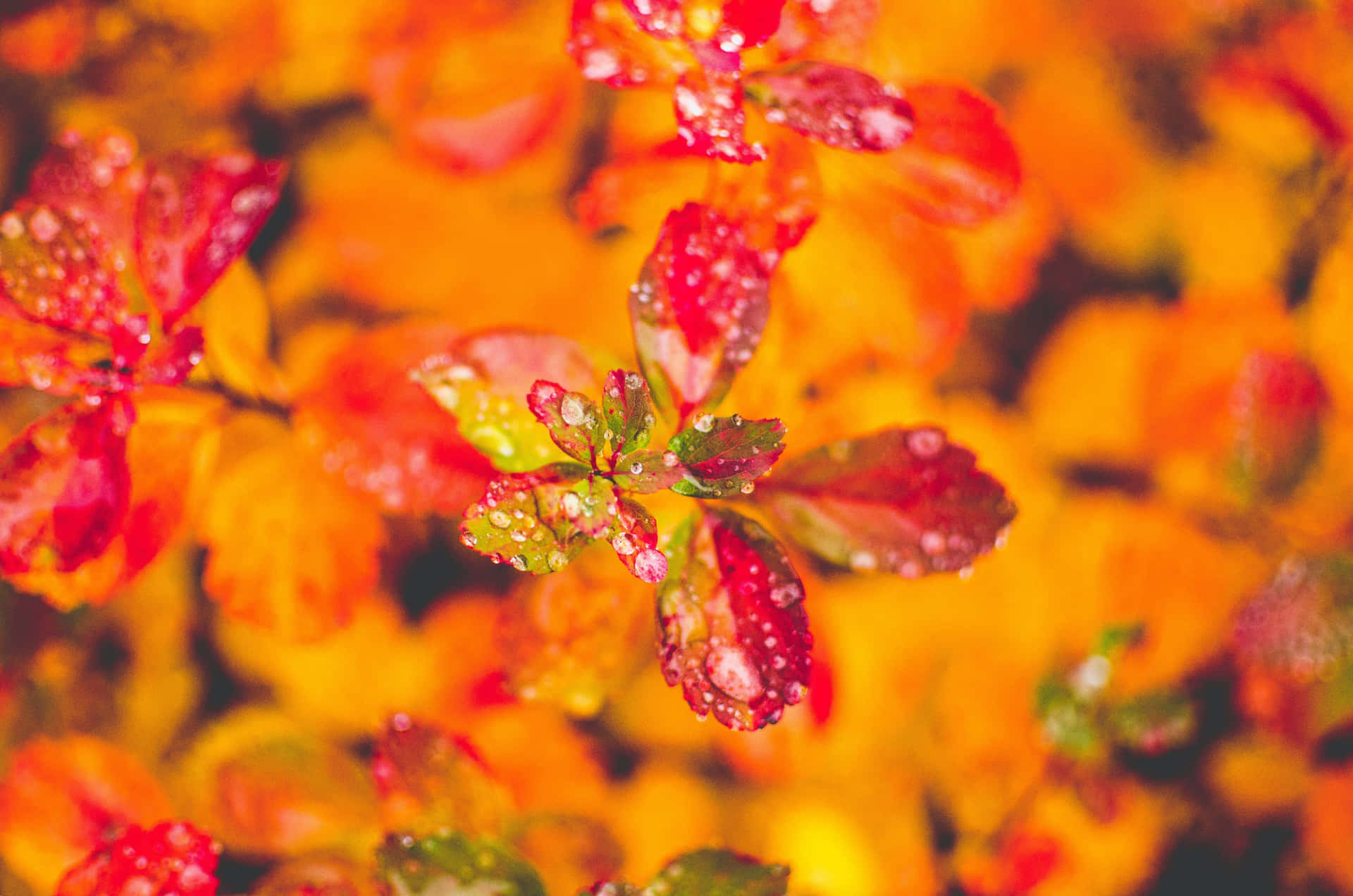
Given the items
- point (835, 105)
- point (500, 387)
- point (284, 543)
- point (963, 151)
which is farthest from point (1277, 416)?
point (284, 543)

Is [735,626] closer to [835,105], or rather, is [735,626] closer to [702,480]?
[702,480]

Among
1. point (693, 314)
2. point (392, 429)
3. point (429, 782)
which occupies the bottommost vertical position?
point (429, 782)

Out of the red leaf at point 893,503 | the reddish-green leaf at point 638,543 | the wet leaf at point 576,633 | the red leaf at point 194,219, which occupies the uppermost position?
the red leaf at point 194,219

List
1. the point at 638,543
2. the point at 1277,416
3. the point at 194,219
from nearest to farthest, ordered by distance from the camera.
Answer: the point at 638,543, the point at 194,219, the point at 1277,416

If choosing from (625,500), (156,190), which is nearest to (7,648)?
(156,190)

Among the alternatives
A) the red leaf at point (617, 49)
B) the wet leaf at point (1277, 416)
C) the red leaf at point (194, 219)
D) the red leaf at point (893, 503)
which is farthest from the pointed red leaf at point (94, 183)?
the wet leaf at point (1277, 416)

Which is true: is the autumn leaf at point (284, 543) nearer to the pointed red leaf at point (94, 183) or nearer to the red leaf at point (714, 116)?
the pointed red leaf at point (94, 183)

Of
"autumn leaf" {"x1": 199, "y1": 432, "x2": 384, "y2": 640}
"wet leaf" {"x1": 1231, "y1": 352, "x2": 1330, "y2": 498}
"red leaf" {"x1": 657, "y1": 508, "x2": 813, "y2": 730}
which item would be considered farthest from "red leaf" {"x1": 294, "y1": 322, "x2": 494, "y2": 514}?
"wet leaf" {"x1": 1231, "y1": 352, "x2": 1330, "y2": 498}
